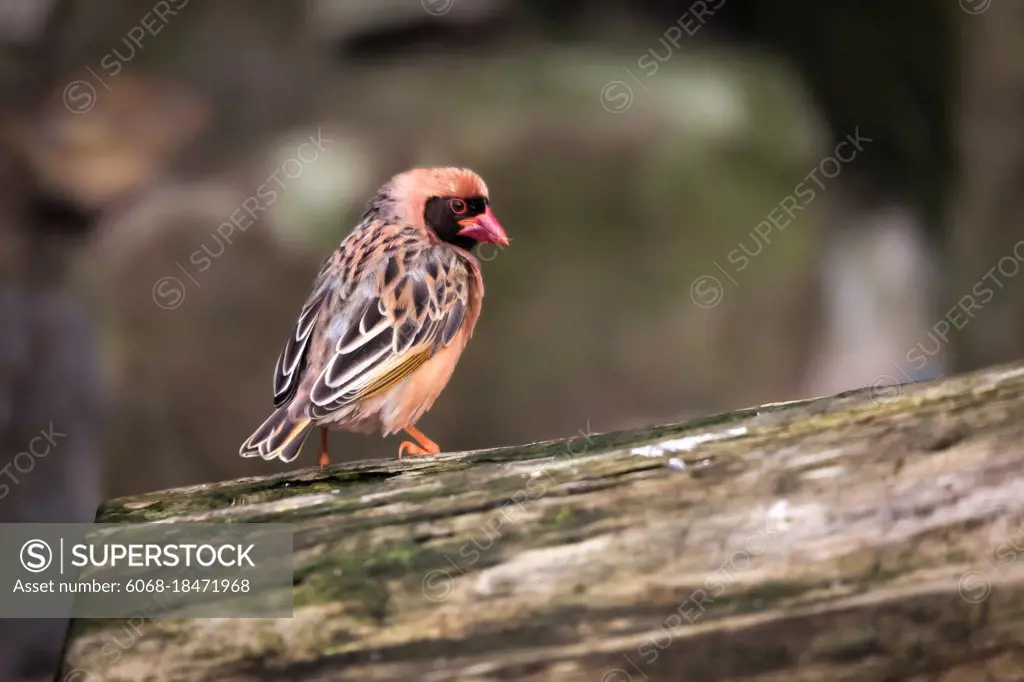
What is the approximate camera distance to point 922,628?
7.39 feet

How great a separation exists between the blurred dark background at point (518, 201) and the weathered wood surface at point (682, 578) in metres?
5.09

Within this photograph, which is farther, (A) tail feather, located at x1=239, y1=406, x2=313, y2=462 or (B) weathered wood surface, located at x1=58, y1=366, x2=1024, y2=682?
(A) tail feather, located at x1=239, y1=406, x2=313, y2=462

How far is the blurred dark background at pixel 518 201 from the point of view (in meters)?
8.00

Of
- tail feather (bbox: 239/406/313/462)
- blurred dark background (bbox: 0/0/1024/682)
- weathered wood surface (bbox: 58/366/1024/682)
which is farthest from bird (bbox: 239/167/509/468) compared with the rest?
blurred dark background (bbox: 0/0/1024/682)

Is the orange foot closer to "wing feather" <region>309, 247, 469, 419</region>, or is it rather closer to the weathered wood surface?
"wing feather" <region>309, 247, 469, 419</region>

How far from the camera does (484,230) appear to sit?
477 cm

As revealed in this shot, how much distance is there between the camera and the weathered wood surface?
7.41 feet

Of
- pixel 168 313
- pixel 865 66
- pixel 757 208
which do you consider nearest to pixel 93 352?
pixel 168 313

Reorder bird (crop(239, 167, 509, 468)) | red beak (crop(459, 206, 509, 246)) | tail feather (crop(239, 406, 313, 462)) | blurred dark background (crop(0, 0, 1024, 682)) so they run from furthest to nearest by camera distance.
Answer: blurred dark background (crop(0, 0, 1024, 682)) < red beak (crop(459, 206, 509, 246)) < bird (crop(239, 167, 509, 468)) < tail feather (crop(239, 406, 313, 462))

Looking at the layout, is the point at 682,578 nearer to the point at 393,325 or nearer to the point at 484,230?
the point at 393,325

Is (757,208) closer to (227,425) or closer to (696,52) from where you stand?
(696,52)

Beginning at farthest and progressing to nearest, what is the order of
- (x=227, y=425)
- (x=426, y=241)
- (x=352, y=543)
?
(x=227, y=425)
(x=426, y=241)
(x=352, y=543)

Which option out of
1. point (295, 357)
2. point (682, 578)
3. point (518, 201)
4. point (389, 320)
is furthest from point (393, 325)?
point (518, 201)

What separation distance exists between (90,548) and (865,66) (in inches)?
346
